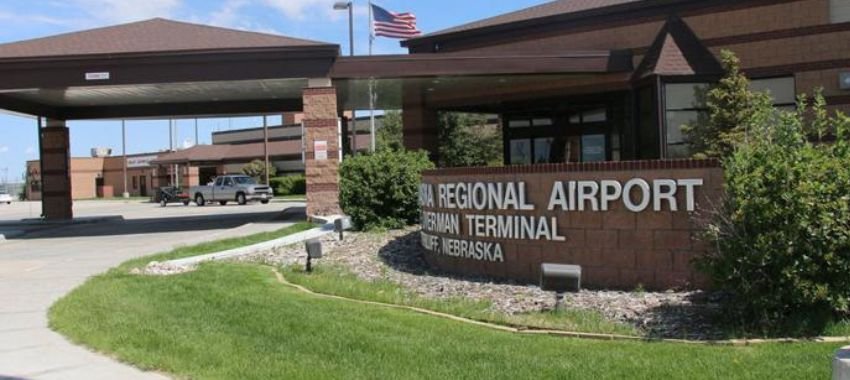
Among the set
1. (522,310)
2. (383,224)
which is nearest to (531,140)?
(383,224)

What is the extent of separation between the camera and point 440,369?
244 inches

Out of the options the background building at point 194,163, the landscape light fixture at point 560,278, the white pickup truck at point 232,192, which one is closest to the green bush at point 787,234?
the landscape light fixture at point 560,278

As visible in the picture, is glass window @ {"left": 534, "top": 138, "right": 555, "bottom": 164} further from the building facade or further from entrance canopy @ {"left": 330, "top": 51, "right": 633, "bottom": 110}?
entrance canopy @ {"left": 330, "top": 51, "right": 633, "bottom": 110}

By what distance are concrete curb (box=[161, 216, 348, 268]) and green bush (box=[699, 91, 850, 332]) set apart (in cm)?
909

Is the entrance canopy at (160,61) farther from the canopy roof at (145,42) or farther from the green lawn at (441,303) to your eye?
the green lawn at (441,303)

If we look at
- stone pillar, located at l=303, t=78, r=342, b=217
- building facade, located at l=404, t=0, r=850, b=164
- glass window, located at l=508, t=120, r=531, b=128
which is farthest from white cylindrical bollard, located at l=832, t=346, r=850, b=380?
glass window, located at l=508, t=120, r=531, b=128

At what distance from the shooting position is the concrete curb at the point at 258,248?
1404 cm

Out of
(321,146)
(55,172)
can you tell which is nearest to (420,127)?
(321,146)

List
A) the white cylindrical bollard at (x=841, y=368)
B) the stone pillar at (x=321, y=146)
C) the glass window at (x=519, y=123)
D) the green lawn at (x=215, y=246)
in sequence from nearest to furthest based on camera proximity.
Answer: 1. the white cylindrical bollard at (x=841, y=368)
2. the green lawn at (x=215, y=246)
3. the stone pillar at (x=321, y=146)
4. the glass window at (x=519, y=123)

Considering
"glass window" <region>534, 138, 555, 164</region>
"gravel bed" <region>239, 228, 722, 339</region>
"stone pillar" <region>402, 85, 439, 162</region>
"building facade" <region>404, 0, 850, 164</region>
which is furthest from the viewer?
"stone pillar" <region>402, 85, 439, 162</region>

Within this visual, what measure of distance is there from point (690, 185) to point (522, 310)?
2.46 metres

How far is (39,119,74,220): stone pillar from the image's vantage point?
97.3ft

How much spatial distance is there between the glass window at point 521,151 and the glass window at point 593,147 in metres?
2.01

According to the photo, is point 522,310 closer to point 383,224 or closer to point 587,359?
point 587,359
